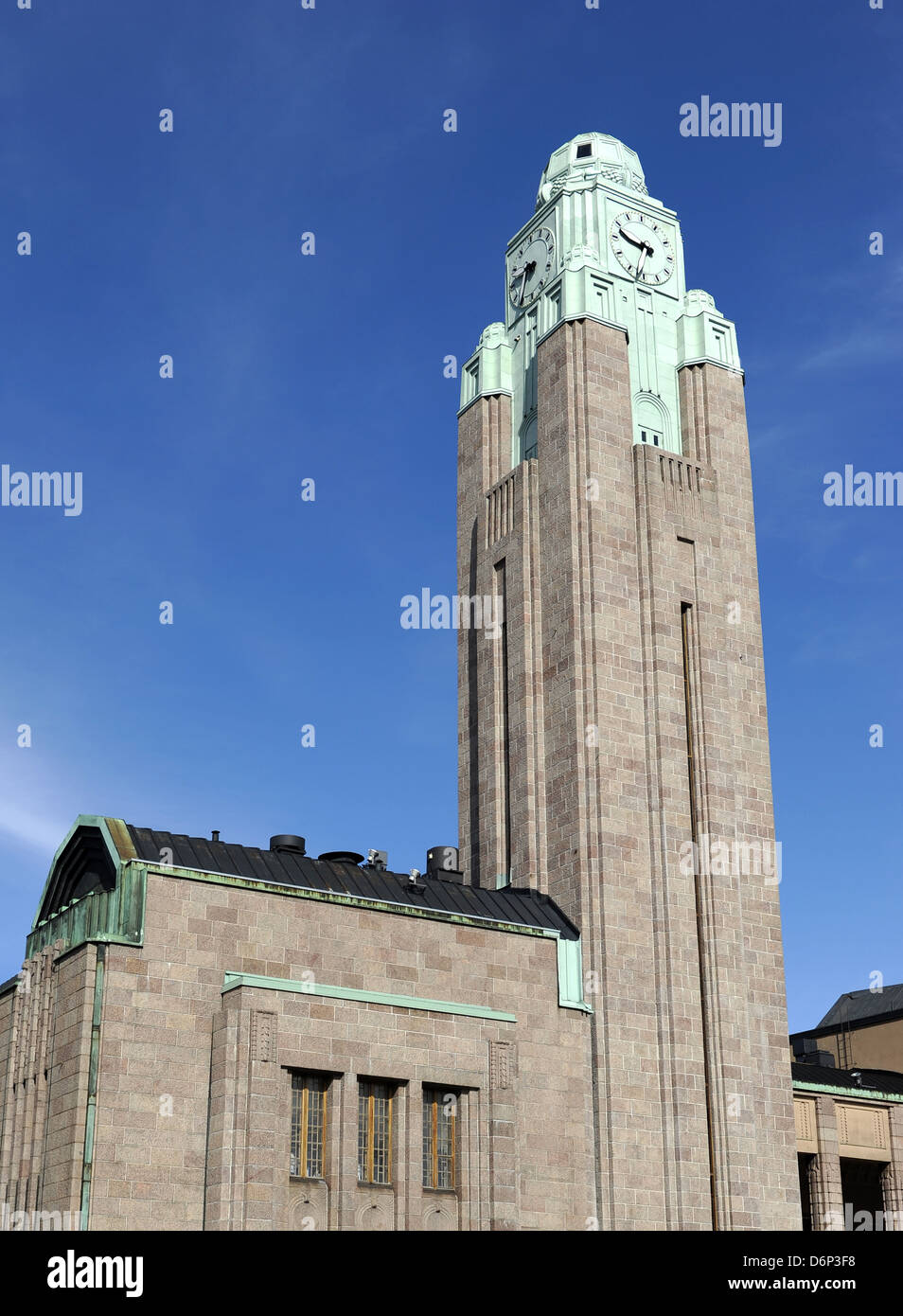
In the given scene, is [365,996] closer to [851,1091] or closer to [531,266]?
[851,1091]

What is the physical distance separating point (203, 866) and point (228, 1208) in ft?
31.8

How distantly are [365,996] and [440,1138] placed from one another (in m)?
4.57

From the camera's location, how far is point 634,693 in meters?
55.0

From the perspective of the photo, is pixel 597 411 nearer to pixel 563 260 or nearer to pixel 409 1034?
→ pixel 563 260

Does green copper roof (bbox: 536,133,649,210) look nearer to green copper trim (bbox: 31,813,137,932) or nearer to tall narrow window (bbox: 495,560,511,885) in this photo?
tall narrow window (bbox: 495,560,511,885)

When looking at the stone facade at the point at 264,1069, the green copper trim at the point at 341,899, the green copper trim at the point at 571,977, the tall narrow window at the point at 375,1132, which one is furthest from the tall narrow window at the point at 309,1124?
the green copper trim at the point at 571,977

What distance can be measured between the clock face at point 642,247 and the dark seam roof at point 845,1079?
33193 mm

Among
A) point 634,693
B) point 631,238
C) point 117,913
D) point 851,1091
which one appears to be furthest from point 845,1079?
point 631,238

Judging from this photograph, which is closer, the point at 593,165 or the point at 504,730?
the point at 504,730

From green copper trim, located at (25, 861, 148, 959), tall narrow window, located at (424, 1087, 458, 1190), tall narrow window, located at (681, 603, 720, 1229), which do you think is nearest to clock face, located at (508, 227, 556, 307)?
tall narrow window, located at (681, 603, 720, 1229)

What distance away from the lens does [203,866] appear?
43188 mm

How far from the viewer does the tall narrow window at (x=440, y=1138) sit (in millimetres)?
41781
